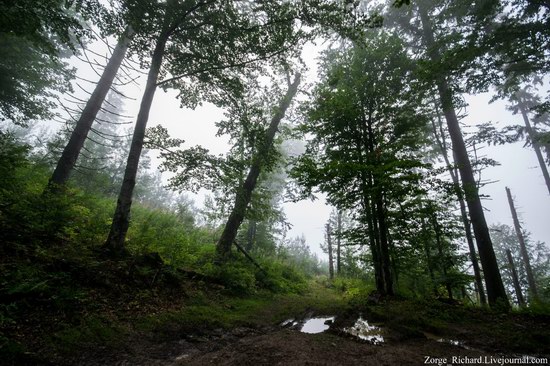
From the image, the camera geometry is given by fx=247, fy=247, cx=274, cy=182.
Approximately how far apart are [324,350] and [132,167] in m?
6.36

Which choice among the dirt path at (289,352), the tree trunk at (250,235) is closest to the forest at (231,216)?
the dirt path at (289,352)

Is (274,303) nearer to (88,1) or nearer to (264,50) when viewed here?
(264,50)

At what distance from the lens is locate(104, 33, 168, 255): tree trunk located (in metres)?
6.39

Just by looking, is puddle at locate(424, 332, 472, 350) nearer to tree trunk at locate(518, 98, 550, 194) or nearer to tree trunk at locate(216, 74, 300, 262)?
tree trunk at locate(216, 74, 300, 262)

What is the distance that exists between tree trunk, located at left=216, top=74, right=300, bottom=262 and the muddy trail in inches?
194

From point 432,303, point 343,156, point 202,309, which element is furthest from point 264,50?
point 432,303

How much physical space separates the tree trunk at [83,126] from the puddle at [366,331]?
1000 centimetres

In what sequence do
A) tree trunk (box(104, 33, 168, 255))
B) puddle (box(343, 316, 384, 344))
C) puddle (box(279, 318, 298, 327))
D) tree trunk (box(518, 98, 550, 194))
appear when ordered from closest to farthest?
puddle (box(343, 316, 384, 344)) → puddle (box(279, 318, 298, 327)) → tree trunk (box(104, 33, 168, 255)) → tree trunk (box(518, 98, 550, 194))

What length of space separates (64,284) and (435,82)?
1186 centimetres

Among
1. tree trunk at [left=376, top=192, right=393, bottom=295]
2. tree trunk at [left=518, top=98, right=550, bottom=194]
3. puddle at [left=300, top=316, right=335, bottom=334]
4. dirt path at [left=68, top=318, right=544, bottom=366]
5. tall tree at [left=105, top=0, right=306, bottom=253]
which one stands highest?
tree trunk at [left=518, top=98, right=550, bottom=194]

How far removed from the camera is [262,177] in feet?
46.6

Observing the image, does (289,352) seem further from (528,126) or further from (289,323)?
(528,126)

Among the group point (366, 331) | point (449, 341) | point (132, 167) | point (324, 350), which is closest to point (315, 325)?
point (366, 331)

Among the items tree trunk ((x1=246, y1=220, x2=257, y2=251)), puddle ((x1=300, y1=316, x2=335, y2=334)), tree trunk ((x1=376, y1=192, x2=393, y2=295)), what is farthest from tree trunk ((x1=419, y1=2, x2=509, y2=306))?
tree trunk ((x1=246, y1=220, x2=257, y2=251))
